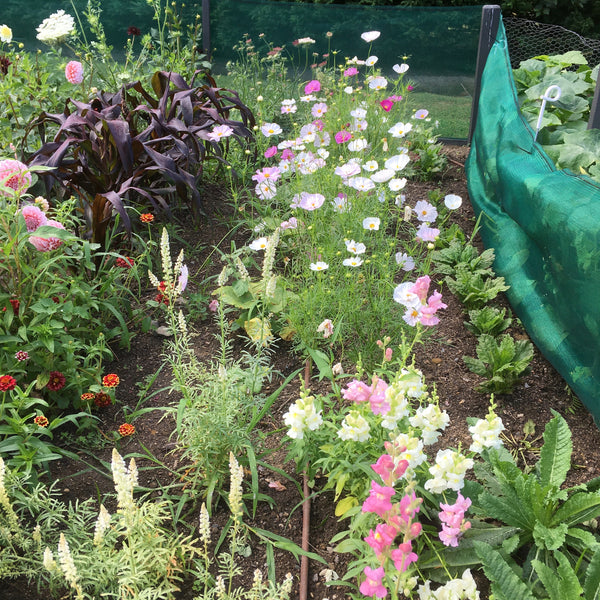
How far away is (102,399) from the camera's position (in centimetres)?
223

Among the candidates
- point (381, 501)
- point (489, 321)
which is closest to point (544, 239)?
point (489, 321)

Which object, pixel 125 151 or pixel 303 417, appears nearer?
pixel 303 417

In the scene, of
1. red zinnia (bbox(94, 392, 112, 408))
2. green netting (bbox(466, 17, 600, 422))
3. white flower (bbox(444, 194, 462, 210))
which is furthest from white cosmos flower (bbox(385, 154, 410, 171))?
red zinnia (bbox(94, 392, 112, 408))

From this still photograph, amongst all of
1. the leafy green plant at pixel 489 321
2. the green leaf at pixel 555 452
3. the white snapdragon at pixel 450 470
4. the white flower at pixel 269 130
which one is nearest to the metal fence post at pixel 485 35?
the white flower at pixel 269 130

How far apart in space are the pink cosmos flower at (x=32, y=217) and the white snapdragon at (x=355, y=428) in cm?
133

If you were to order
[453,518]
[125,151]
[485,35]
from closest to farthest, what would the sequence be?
[453,518], [125,151], [485,35]

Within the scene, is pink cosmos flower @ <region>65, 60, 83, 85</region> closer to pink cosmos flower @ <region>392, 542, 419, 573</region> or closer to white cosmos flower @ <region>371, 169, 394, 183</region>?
white cosmos flower @ <region>371, 169, 394, 183</region>

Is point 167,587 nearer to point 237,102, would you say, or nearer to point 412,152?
point 237,102

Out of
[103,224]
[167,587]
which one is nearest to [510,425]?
[167,587]

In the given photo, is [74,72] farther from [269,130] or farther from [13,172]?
[13,172]

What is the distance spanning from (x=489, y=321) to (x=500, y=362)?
265mm

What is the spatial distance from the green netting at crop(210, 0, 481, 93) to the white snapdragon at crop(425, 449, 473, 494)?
4553mm

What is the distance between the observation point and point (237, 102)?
360cm

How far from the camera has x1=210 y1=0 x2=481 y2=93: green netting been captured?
17.7ft
